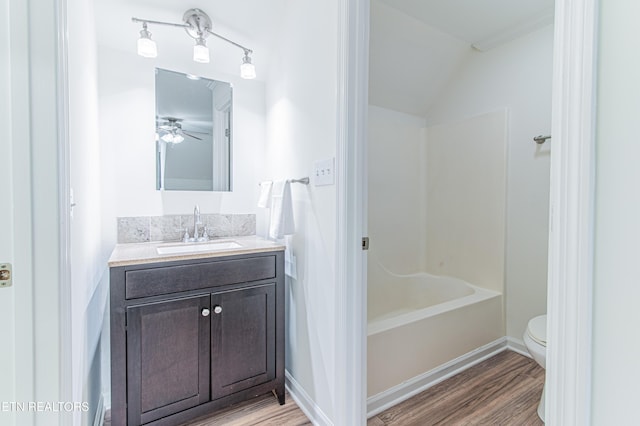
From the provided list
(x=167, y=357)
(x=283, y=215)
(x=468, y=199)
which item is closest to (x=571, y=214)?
(x=283, y=215)

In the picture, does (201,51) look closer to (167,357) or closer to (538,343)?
(167,357)

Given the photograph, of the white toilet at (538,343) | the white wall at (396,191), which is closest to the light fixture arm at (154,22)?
the white wall at (396,191)

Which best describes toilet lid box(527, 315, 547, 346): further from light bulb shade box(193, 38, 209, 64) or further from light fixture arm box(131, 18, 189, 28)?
light fixture arm box(131, 18, 189, 28)

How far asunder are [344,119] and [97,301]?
1.63 meters

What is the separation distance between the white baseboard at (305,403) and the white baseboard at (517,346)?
173 centimetres

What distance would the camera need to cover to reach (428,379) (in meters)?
1.80

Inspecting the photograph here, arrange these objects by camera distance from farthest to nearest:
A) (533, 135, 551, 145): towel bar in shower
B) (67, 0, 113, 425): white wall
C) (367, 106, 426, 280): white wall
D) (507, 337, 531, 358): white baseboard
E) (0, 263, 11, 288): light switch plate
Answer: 1. (367, 106, 426, 280): white wall
2. (507, 337, 531, 358): white baseboard
3. (533, 135, 551, 145): towel bar in shower
4. (67, 0, 113, 425): white wall
5. (0, 263, 11, 288): light switch plate

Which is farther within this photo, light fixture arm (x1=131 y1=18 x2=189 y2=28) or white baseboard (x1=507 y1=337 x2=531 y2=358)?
white baseboard (x1=507 y1=337 x2=531 y2=358)

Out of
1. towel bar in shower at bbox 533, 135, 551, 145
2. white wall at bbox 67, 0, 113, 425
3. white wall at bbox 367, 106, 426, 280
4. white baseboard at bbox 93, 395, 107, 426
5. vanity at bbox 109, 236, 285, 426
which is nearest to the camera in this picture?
white wall at bbox 67, 0, 113, 425

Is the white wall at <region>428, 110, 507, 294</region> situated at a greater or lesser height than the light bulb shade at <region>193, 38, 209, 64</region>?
lesser

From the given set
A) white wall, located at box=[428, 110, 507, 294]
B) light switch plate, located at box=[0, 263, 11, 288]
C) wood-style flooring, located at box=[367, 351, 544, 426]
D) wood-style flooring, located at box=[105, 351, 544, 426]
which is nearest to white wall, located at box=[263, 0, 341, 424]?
wood-style flooring, located at box=[105, 351, 544, 426]

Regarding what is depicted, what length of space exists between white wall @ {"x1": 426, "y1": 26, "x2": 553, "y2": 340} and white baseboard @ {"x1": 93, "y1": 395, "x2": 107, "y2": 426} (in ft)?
9.08

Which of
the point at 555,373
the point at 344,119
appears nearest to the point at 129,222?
the point at 344,119

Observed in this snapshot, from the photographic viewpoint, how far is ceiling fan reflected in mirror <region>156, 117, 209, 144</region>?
1828 mm
